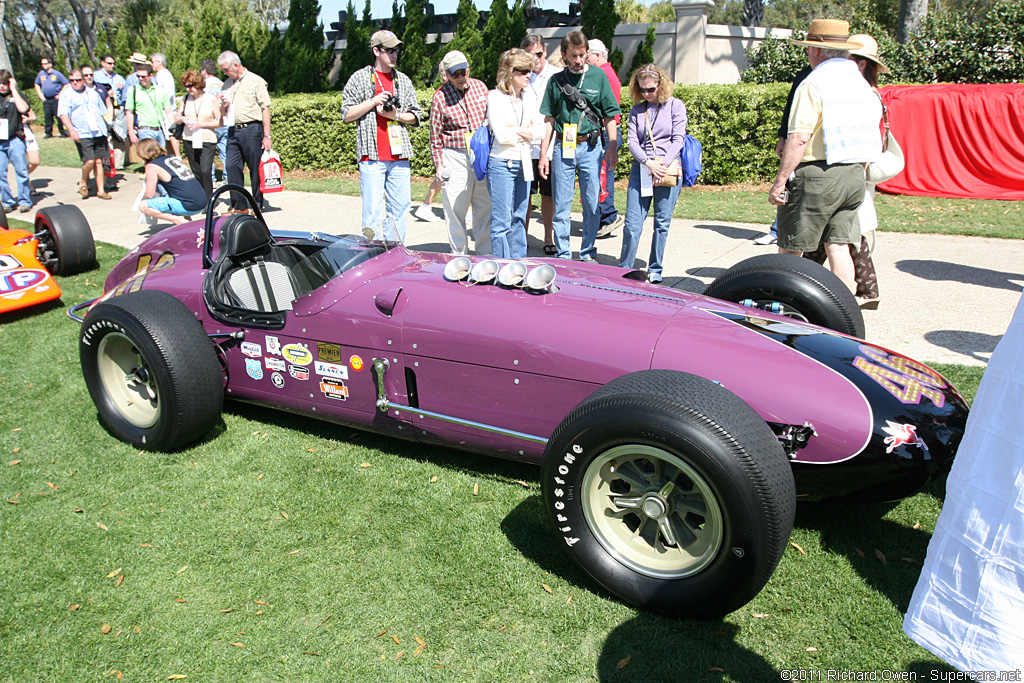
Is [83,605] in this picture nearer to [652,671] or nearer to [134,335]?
[134,335]

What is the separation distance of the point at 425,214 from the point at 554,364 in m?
7.13

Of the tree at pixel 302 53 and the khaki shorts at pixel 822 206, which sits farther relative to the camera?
the tree at pixel 302 53

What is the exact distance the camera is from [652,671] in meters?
2.65

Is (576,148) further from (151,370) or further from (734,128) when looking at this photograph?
(734,128)

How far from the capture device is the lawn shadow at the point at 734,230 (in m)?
8.68

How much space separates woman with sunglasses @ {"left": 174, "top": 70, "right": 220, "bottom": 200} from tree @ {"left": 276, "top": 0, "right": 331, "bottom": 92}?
39.5 feet

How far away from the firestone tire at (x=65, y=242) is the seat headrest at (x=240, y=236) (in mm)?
4111

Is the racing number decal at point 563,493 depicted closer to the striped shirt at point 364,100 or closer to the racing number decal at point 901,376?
the racing number decal at point 901,376

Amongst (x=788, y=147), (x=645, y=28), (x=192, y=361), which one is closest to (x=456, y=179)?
(x=788, y=147)

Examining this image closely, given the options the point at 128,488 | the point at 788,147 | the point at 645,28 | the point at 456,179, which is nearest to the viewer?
the point at 128,488

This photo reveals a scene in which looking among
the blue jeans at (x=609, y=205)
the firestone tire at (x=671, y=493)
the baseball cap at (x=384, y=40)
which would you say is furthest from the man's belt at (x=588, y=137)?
the firestone tire at (x=671, y=493)

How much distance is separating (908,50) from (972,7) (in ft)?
58.8

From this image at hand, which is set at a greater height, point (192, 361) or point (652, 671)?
point (192, 361)

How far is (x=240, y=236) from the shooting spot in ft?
15.2
